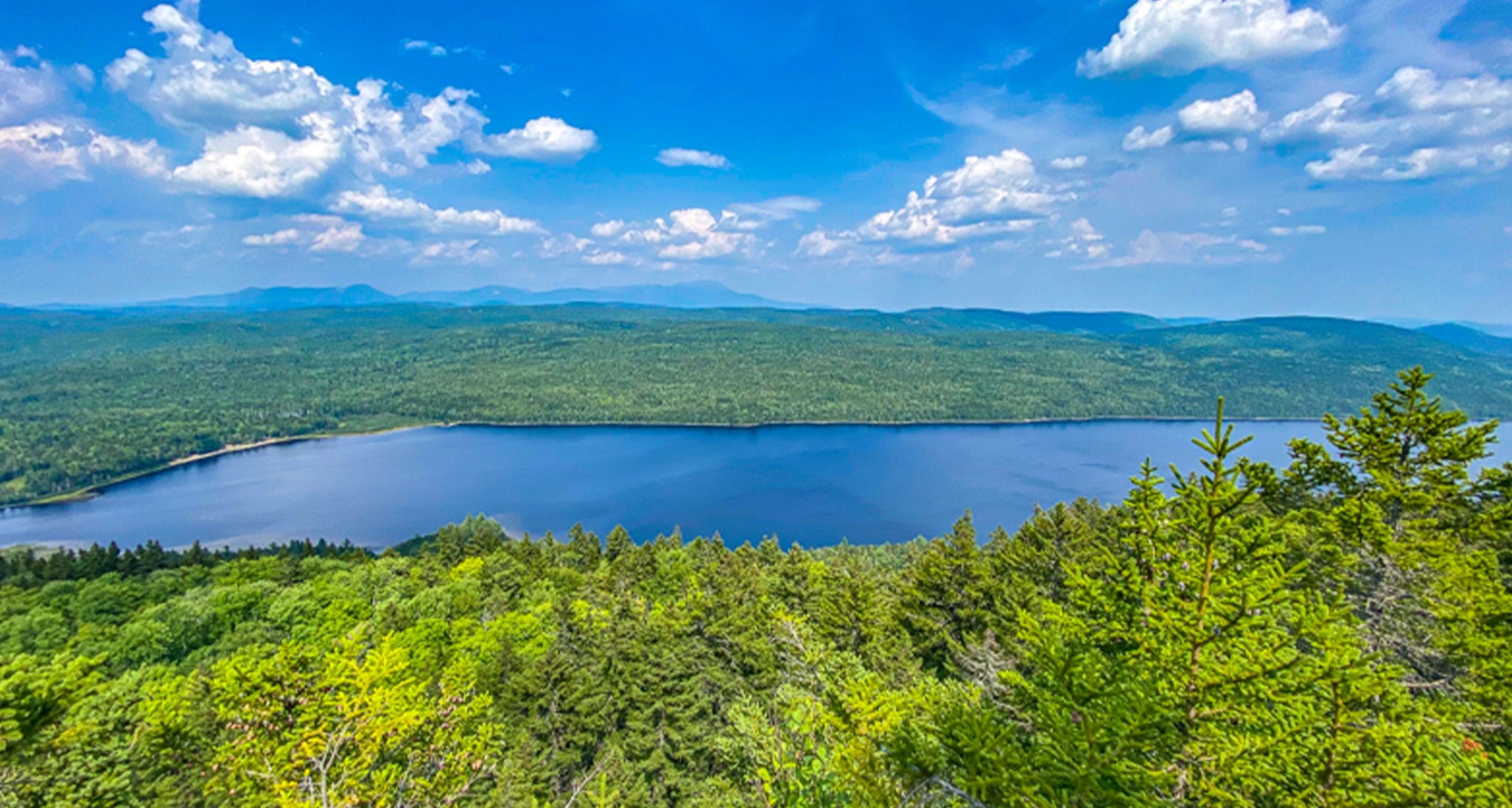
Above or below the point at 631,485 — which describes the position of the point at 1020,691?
above

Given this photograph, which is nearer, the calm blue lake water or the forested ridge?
the forested ridge

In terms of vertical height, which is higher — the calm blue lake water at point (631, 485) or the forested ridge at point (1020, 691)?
the forested ridge at point (1020, 691)

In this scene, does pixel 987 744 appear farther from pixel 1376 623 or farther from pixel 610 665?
pixel 610 665

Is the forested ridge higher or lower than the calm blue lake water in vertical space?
higher

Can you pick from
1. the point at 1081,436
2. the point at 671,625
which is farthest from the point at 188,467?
the point at 1081,436

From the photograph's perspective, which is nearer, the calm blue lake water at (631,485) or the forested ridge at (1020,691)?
the forested ridge at (1020,691)

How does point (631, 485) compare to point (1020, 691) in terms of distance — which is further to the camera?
point (631, 485)
